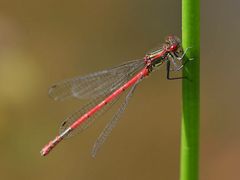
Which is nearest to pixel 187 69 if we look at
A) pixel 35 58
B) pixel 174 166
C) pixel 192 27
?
pixel 192 27

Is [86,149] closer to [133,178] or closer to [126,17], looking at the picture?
[133,178]

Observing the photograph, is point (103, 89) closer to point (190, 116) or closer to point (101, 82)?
point (101, 82)

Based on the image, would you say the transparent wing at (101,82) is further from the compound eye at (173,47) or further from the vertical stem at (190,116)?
the vertical stem at (190,116)

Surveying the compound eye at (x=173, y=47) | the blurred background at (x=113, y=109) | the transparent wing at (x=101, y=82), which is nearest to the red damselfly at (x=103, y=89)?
the transparent wing at (x=101, y=82)

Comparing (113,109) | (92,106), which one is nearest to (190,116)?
(92,106)

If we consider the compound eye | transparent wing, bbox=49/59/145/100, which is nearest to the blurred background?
transparent wing, bbox=49/59/145/100

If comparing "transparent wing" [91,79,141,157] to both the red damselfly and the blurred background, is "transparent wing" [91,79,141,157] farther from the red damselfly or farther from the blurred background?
the blurred background

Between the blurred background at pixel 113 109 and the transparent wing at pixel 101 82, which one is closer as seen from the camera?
the transparent wing at pixel 101 82
